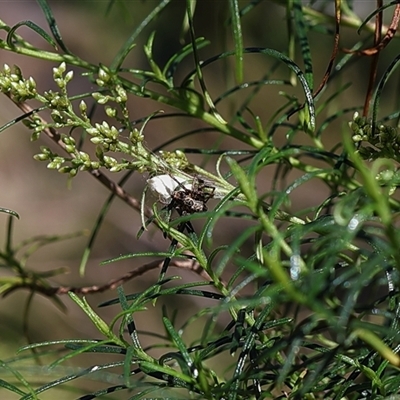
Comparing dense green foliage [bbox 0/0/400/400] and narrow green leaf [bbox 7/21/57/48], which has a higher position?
narrow green leaf [bbox 7/21/57/48]

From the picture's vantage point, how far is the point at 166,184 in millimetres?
416

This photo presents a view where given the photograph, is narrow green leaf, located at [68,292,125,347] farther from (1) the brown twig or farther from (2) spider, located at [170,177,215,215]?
(1) the brown twig

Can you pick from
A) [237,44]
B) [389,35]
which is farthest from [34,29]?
[389,35]

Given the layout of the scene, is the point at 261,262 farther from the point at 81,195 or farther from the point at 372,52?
the point at 81,195

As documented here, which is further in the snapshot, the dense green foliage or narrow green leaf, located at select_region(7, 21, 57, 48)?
narrow green leaf, located at select_region(7, 21, 57, 48)

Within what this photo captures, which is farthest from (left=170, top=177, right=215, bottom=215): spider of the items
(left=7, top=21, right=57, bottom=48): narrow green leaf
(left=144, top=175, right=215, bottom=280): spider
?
(left=7, top=21, right=57, bottom=48): narrow green leaf

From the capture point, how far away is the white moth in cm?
41

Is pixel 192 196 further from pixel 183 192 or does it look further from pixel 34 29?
pixel 34 29

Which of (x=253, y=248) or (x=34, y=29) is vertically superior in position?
(x=34, y=29)

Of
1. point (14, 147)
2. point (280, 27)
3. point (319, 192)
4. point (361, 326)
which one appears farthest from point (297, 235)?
point (14, 147)

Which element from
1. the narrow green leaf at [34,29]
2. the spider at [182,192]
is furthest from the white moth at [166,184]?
the narrow green leaf at [34,29]

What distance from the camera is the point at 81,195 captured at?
8.03 feet

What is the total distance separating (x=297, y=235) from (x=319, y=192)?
6.69 ft

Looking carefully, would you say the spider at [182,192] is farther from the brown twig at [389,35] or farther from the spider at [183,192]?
the brown twig at [389,35]
